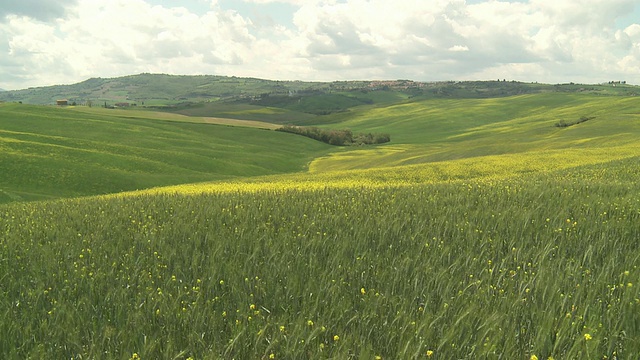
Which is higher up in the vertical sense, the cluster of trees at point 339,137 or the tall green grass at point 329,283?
the tall green grass at point 329,283

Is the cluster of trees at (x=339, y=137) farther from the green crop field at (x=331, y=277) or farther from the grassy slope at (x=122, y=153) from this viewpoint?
the green crop field at (x=331, y=277)

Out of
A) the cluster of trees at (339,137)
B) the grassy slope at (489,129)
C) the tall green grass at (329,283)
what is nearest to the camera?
the tall green grass at (329,283)

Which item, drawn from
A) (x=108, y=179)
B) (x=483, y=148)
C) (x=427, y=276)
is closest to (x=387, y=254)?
(x=427, y=276)

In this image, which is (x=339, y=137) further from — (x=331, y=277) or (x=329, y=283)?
(x=329, y=283)

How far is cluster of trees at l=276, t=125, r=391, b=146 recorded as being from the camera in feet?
→ 387

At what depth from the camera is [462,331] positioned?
432 centimetres

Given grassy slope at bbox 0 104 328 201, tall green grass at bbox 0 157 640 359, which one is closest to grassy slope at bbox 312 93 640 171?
grassy slope at bbox 0 104 328 201

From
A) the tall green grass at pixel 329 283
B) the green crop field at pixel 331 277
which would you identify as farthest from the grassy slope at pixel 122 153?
the tall green grass at pixel 329 283

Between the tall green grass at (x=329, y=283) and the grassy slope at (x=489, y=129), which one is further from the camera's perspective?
the grassy slope at (x=489, y=129)

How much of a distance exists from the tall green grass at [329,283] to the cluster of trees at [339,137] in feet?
352

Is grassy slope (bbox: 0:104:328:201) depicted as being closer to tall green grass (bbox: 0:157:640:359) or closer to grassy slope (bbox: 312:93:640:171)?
grassy slope (bbox: 312:93:640:171)

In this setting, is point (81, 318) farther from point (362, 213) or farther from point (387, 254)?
point (362, 213)

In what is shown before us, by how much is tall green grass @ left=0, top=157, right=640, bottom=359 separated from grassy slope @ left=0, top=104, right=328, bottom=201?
34737mm

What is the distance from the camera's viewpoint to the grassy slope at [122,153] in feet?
150
